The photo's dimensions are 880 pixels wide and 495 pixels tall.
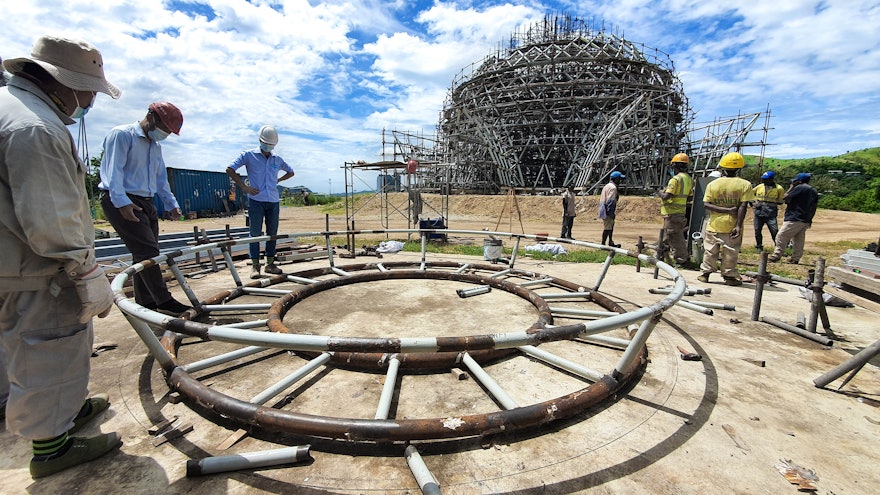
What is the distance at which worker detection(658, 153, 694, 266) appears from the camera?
7.30m

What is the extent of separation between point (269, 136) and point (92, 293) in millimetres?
4784

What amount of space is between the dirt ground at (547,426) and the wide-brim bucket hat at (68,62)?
6.72 ft

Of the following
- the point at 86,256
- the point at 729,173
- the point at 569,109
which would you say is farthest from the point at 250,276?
the point at 569,109

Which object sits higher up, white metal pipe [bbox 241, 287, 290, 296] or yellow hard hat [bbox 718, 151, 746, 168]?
yellow hard hat [bbox 718, 151, 746, 168]

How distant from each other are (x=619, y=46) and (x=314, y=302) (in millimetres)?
41356

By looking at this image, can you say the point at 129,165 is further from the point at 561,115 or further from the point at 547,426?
the point at 561,115

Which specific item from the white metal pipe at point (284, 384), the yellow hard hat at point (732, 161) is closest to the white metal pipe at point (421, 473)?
the white metal pipe at point (284, 384)

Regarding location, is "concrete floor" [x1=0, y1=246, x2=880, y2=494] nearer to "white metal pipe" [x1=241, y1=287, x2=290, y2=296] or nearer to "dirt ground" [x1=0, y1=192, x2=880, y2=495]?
"dirt ground" [x1=0, y1=192, x2=880, y2=495]

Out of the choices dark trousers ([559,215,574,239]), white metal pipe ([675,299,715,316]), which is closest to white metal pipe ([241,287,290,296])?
white metal pipe ([675,299,715,316])

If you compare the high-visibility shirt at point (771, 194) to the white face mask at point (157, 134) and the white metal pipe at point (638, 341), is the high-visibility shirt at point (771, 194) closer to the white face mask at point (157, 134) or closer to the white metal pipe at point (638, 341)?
the white metal pipe at point (638, 341)

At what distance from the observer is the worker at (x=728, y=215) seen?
6.05m

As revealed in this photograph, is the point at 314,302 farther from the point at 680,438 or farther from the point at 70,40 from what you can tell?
the point at 680,438

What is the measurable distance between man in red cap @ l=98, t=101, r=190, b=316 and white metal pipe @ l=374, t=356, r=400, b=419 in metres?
3.07

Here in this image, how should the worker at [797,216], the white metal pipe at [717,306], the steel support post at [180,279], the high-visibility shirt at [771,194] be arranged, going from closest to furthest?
the steel support post at [180,279] < the white metal pipe at [717,306] < the worker at [797,216] < the high-visibility shirt at [771,194]
